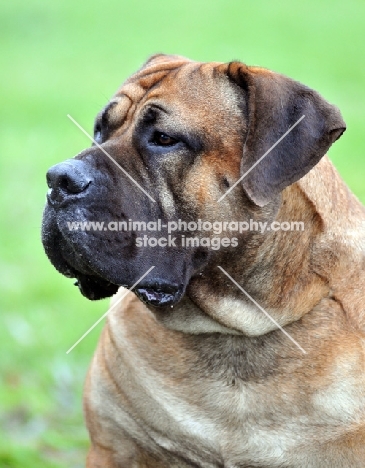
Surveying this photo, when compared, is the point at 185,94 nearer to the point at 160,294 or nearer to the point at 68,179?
the point at 68,179

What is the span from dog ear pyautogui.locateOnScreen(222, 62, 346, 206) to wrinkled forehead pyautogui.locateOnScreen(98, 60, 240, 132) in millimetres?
156

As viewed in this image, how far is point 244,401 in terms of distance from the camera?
11.9ft

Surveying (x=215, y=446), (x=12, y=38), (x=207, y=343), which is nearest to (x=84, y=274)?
(x=207, y=343)

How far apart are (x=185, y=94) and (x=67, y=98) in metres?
10.5

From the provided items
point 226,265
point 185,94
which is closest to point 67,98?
point 185,94

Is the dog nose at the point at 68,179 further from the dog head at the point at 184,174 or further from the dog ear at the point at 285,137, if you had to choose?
the dog ear at the point at 285,137

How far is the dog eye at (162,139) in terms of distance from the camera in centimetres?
348

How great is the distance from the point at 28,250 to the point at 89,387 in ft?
13.0

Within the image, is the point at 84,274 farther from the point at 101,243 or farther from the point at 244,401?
the point at 244,401

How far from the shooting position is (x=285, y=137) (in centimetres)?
341

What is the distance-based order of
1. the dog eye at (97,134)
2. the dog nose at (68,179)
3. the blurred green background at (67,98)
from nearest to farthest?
the dog nose at (68,179)
the dog eye at (97,134)
the blurred green background at (67,98)

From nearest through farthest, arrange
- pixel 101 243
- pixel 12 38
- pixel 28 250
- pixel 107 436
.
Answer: pixel 101 243, pixel 107 436, pixel 28 250, pixel 12 38

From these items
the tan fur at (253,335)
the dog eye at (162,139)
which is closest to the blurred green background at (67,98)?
the tan fur at (253,335)

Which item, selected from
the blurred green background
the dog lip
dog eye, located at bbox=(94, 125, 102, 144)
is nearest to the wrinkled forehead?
dog eye, located at bbox=(94, 125, 102, 144)
